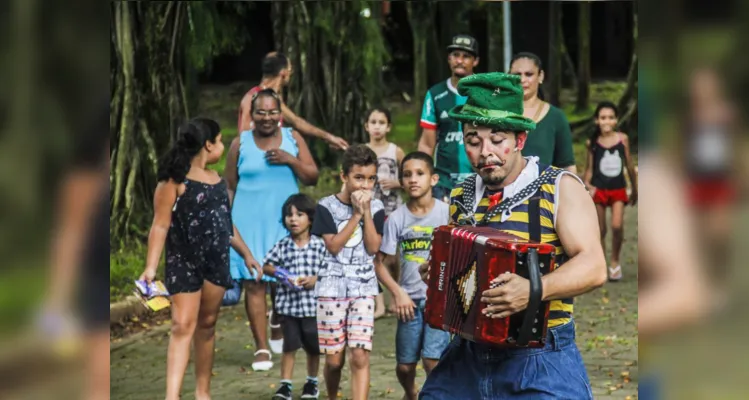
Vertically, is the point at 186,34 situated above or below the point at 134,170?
above

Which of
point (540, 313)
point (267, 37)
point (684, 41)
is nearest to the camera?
point (684, 41)

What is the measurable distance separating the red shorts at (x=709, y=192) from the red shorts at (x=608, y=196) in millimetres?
9257

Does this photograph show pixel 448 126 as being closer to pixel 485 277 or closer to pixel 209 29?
pixel 485 277

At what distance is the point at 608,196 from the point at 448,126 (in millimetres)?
3907

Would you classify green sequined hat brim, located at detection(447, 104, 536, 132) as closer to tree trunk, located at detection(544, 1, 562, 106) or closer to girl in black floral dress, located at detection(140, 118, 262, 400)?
girl in black floral dress, located at detection(140, 118, 262, 400)

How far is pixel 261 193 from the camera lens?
9297mm

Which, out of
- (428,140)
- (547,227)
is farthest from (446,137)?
(547,227)

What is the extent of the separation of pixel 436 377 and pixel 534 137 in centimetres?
374

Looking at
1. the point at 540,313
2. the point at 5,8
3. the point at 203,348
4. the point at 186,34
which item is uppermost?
the point at 186,34

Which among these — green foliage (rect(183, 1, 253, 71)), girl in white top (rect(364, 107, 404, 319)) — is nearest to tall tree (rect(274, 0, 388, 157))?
green foliage (rect(183, 1, 253, 71))

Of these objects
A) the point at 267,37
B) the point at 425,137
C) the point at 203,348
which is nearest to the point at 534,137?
the point at 425,137

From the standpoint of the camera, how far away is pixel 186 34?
13.6m

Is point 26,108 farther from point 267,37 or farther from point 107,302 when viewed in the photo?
point 267,37

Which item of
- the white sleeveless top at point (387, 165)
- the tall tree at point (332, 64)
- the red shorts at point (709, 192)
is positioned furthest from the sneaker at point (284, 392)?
the tall tree at point (332, 64)
